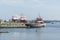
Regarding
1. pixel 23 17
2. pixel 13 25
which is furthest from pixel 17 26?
pixel 23 17

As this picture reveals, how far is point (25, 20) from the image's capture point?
14638 centimetres

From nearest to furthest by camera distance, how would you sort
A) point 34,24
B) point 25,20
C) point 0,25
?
1. point 0,25
2. point 34,24
3. point 25,20

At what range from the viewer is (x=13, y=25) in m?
129

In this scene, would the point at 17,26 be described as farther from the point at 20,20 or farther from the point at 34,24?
the point at 20,20

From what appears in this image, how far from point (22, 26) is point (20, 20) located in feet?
70.1

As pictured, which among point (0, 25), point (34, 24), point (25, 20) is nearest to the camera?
point (0, 25)

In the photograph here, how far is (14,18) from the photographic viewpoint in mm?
153250

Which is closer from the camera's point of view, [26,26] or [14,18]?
[26,26]

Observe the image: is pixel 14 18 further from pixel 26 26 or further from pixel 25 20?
pixel 26 26

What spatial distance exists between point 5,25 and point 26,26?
11.7 metres

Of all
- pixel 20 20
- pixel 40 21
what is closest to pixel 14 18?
pixel 20 20

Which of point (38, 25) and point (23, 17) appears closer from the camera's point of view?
point (38, 25)

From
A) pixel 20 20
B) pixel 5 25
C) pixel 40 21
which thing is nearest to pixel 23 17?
pixel 20 20

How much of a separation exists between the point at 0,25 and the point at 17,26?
8944 millimetres
